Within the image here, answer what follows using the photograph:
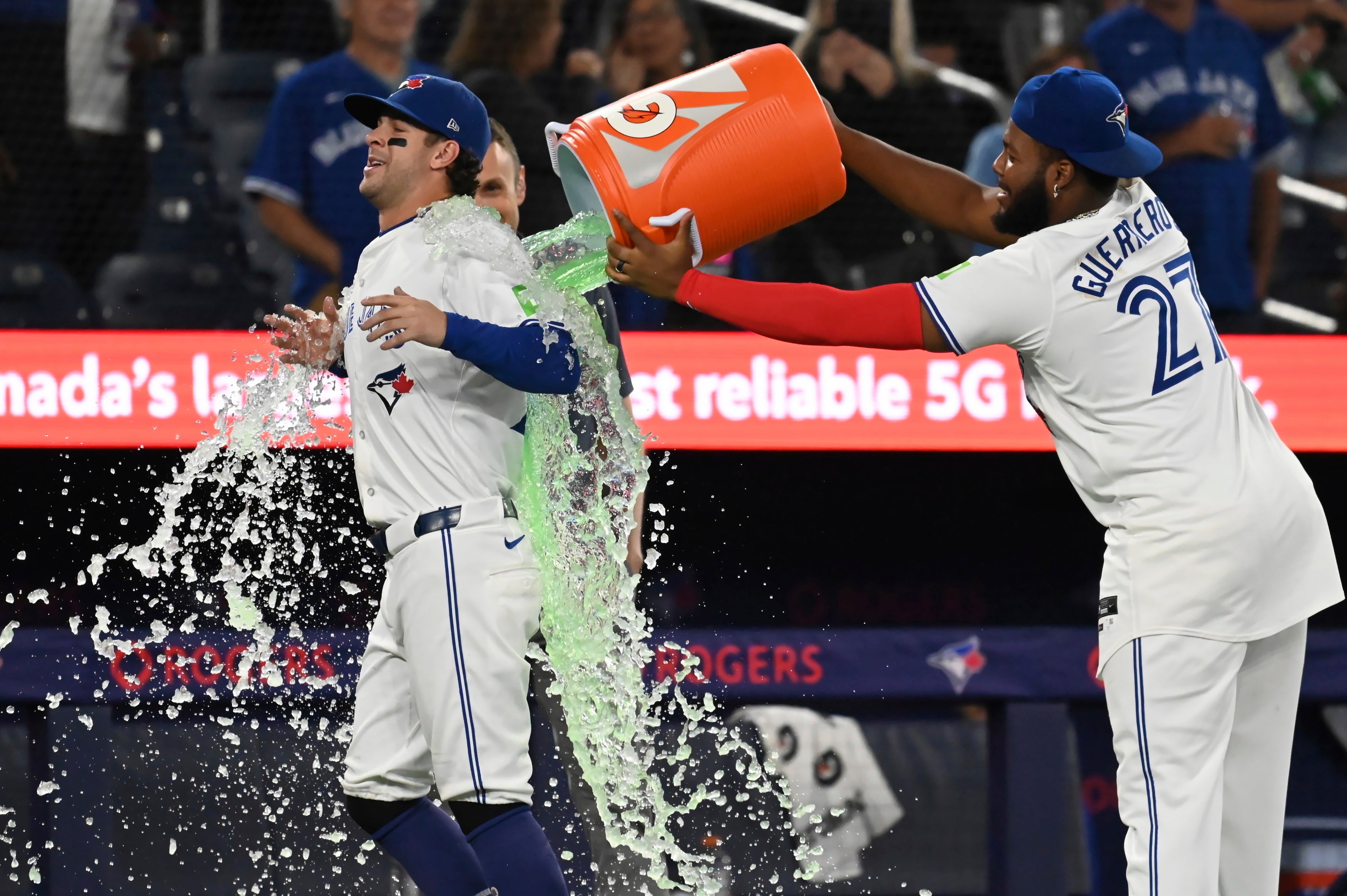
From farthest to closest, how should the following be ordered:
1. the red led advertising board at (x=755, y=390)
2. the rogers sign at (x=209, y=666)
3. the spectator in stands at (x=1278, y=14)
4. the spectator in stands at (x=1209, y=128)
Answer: the spectator in stands at (x=1278, y=14) < the spectator in stands at (x=1209, y=128) < the red led advertising board at (x=755, y=390) < the rogers sign at (x=209, y=666)

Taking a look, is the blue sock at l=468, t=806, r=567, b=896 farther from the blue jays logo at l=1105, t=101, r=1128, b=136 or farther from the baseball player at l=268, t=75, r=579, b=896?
the blue jays logo at l=1105, t=101, r=1128, b=136

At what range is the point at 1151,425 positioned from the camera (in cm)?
240

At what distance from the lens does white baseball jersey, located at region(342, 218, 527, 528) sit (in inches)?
101

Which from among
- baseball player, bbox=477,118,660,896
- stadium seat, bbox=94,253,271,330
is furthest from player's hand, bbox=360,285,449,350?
stadium seat, bbox=94,253,271,330

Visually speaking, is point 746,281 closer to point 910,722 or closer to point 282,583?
point 910,722

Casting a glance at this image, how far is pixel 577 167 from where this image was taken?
2.73 m

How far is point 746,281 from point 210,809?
2.24 meters

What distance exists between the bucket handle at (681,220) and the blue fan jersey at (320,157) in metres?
2.33

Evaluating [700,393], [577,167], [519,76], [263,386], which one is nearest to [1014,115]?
[577,167]

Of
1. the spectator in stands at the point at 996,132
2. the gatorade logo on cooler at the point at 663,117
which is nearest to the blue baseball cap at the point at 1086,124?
the gatorade logo on cooler at the point at 663,117

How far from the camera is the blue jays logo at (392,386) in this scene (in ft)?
8.53

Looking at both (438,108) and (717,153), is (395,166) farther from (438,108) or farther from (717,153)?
(717,153)

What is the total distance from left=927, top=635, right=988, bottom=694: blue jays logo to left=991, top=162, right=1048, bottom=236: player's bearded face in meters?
1.50

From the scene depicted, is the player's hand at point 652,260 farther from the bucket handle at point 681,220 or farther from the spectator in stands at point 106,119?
the spectator in stands at point 106,119
